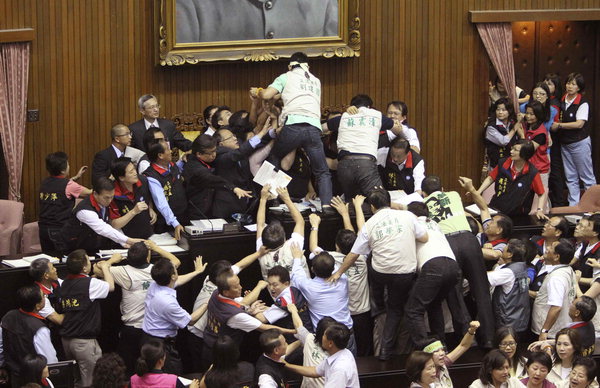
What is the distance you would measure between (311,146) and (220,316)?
8.15 ft

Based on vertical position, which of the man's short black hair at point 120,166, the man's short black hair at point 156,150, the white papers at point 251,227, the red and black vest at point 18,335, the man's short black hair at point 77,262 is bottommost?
the red and black vest at point 18,335

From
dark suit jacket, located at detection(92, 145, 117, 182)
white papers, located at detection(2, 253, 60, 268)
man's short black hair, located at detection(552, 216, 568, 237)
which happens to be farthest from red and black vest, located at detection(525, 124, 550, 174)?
white papers, located at detection(2, 253, 60, 268)

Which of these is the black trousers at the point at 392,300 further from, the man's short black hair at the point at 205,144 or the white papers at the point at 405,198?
the man's short black hair at the point at 205,144

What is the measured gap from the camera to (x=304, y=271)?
30.3 feet

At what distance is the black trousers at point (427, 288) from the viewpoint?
8.99m

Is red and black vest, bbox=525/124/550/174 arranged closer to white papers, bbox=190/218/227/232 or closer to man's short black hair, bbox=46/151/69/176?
white papers, bbox=190/218/227/232

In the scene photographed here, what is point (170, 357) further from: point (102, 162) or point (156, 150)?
point (102, 162)

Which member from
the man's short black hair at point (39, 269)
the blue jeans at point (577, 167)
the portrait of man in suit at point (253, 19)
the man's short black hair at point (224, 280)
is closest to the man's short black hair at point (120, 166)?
the man's short black hair at point (39, 269)

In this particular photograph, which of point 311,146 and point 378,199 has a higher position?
point 311,146

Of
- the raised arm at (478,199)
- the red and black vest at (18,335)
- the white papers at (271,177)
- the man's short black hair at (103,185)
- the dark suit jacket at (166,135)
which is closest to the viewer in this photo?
the red and black vest at (18,335)

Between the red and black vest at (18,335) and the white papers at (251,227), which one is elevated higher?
the white papers at (251,227)

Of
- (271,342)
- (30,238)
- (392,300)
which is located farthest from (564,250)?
(30,238)

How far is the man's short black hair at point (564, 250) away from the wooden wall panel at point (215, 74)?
4.29 meters

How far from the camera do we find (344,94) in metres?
13.2
